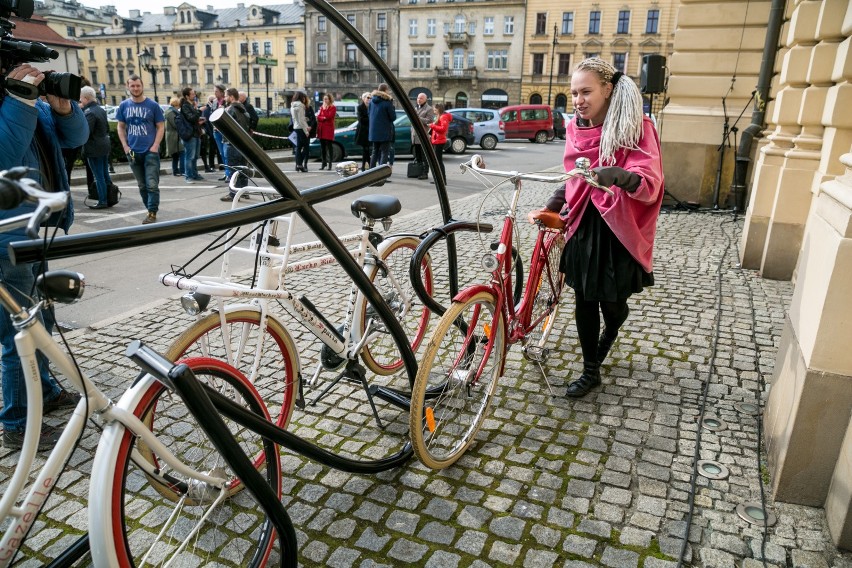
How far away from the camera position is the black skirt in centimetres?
357

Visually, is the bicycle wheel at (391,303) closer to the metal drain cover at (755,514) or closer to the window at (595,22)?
the metal drain cover at (755,514)

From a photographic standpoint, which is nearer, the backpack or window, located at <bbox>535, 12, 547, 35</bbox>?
the backpack

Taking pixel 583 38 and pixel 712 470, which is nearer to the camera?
pixel 712 470

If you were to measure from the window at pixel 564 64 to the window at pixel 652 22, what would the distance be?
7348 millimetres

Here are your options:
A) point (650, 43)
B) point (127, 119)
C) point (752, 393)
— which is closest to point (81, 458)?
point (752, 393)

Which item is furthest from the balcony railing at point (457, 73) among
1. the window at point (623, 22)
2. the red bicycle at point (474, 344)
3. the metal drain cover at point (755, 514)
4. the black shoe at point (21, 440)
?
the metal drain cover at point (755, 514)

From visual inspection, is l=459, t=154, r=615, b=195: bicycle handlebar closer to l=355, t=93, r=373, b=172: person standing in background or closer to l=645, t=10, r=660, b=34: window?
l=355, t=93, r=373, b=172: person standing in background

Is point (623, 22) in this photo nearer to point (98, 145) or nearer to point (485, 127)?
point (485, 127)

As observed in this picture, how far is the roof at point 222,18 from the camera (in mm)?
80869

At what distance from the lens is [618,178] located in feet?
10.1

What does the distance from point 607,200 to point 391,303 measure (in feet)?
4.51

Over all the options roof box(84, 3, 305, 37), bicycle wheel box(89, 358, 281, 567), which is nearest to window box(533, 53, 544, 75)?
roof box(84, 3, 305, 37)

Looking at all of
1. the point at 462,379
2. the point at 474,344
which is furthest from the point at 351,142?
the point at 462,379

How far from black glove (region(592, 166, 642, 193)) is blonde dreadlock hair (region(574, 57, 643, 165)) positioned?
0.82ft
